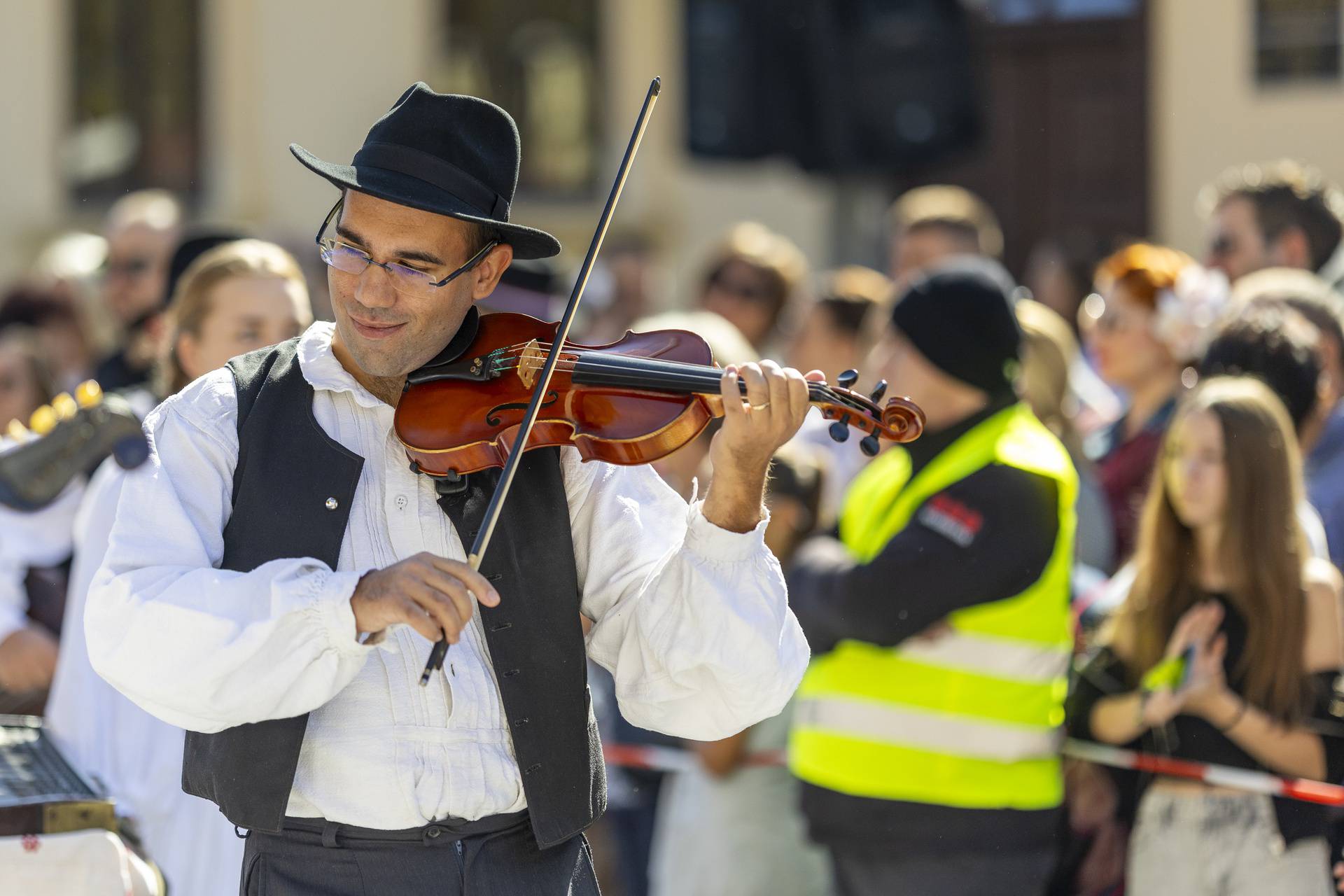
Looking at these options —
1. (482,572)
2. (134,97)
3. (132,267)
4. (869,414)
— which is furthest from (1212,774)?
(134,97)

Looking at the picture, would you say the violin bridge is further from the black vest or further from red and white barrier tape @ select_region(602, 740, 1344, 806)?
red and white barrier tape @ select_region(602, 740, 1344, 806)

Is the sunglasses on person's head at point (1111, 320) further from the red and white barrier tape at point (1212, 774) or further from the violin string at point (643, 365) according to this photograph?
the violin string at point (643, 365)

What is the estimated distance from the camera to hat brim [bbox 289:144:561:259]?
2.54m

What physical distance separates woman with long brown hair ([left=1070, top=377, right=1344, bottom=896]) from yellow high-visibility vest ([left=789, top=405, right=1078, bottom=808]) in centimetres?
20

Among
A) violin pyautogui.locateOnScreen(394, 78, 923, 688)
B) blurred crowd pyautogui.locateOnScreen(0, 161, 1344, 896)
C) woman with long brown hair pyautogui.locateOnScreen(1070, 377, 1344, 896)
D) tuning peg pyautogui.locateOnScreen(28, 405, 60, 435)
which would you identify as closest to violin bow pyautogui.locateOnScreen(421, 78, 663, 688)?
violin pyautogui.locateOnScreen(394, 78, 923, 688)

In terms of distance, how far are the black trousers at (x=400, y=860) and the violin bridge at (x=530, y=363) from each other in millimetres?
633

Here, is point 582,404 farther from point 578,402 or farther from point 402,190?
point 402,190

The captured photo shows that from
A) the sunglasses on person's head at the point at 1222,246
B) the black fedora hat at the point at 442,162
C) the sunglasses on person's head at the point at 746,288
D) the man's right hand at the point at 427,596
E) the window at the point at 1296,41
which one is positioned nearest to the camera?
the man's right hand at the point at 427,596

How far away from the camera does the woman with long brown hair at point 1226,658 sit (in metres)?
3.81

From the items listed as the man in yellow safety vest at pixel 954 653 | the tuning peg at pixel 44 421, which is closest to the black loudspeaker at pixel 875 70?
the man in yellow safety vest at pixel 954 653

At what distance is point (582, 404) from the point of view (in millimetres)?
2654

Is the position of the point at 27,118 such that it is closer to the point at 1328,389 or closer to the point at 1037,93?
the point at 1037,93

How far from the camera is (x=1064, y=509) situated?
3889mm

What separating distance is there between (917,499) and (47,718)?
1.92 metres
